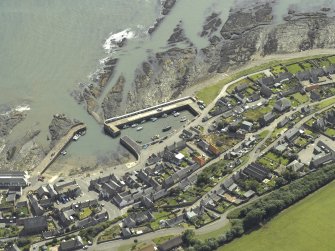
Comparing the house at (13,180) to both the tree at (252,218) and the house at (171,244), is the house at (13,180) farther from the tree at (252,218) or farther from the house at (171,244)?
the tree at (252,218)

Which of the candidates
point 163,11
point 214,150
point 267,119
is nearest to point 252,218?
point 214,150

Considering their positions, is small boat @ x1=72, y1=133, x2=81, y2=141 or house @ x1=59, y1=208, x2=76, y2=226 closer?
house @ x1=59, y1=208, x2=76, y2=226

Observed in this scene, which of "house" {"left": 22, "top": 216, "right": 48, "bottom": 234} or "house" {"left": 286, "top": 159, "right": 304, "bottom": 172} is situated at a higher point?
"house" {"left": 22, "top": 216, "right": 48, "bottom": 234}

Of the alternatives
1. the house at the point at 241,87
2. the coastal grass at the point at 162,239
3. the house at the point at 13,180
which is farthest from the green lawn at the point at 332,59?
the house at the point at 13,180

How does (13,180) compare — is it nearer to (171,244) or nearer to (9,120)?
(9,120)

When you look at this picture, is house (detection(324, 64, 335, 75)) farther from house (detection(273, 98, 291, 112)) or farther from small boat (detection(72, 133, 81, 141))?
small boat (detection(72, 133, 81, 141))

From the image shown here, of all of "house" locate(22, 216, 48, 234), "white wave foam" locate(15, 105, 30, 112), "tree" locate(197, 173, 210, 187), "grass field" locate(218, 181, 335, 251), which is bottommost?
"grass field" locate(218, 181, 335, 251)

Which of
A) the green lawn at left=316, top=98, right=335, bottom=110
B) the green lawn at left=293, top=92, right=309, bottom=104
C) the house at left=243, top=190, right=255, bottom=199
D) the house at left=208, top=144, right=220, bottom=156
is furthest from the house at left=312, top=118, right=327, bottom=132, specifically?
the house at left=243, top=190, right=255, bottom=199
